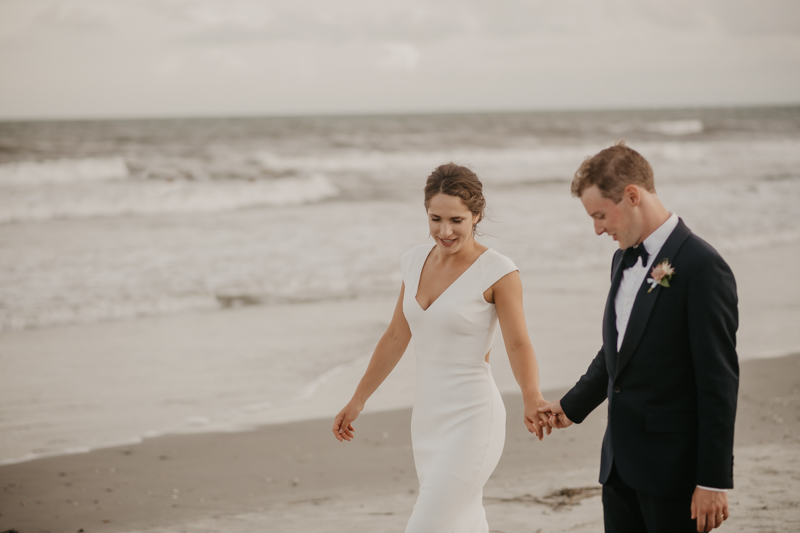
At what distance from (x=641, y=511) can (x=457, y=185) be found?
1.44m

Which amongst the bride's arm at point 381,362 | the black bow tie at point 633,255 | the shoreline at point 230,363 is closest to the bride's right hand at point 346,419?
the bride's arm at point 381,362

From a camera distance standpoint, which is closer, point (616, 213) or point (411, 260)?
point (616, 213)

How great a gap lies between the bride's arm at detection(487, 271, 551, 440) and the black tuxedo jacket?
53 centimetres

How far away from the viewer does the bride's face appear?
3.01 metres

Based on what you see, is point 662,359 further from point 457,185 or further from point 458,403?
point 457,185

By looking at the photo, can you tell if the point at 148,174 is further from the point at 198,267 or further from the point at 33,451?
the point at 33,451

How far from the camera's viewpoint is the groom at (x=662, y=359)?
216 cm

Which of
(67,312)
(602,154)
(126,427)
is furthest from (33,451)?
(602,154)

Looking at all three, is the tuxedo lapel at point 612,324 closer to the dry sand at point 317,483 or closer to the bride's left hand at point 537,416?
the bride's left hand at point 537,416

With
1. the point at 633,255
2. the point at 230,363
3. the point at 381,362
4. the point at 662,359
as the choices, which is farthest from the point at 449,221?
the point at 230,363

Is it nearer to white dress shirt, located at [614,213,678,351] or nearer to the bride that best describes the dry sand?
the bride

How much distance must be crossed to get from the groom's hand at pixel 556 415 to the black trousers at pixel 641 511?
391 millimetres

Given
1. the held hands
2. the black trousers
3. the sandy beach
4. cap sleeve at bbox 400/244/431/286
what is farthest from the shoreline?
the held hands

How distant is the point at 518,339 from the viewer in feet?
9.80
